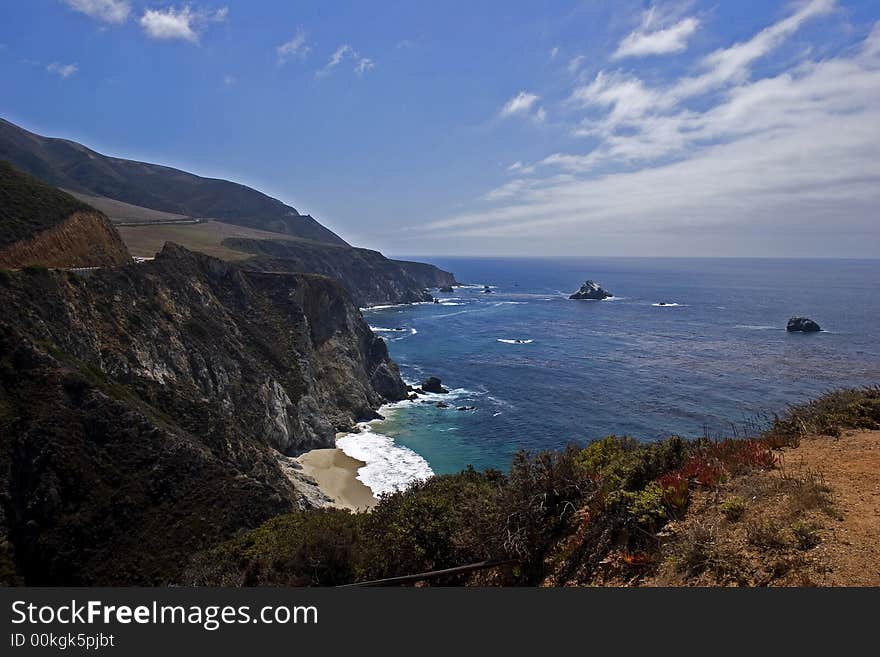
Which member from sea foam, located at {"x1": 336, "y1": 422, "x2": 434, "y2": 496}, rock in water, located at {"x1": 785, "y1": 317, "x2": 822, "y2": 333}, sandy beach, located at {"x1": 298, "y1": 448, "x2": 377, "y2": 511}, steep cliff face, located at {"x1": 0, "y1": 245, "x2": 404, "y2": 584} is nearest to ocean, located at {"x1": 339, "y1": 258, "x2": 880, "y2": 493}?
sea foam, located at {"x1": 336, "y1": 422, "x2": 434, "y2": 496}

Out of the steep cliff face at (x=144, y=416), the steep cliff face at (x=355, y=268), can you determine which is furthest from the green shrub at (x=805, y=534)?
the steep cliff face at (x=355, y=268)

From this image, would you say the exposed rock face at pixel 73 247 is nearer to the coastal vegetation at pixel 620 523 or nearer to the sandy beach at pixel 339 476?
the sandy beach at pixel 339 476

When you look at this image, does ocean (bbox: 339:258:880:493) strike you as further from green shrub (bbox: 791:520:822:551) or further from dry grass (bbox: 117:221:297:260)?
dry grass (bbox: 117:221:297:260)

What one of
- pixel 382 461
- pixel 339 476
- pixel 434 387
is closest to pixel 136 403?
pixel 339 476

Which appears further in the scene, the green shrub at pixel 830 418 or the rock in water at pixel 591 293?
the rock in water at pixel 591 293

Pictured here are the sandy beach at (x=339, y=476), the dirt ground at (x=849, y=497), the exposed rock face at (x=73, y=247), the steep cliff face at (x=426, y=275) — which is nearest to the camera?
the dirt ground at (x=849, y=497)

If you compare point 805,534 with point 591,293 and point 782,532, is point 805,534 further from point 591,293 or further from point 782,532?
point 591,293

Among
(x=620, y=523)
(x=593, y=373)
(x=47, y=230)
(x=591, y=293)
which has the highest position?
(x=47, y=230)
